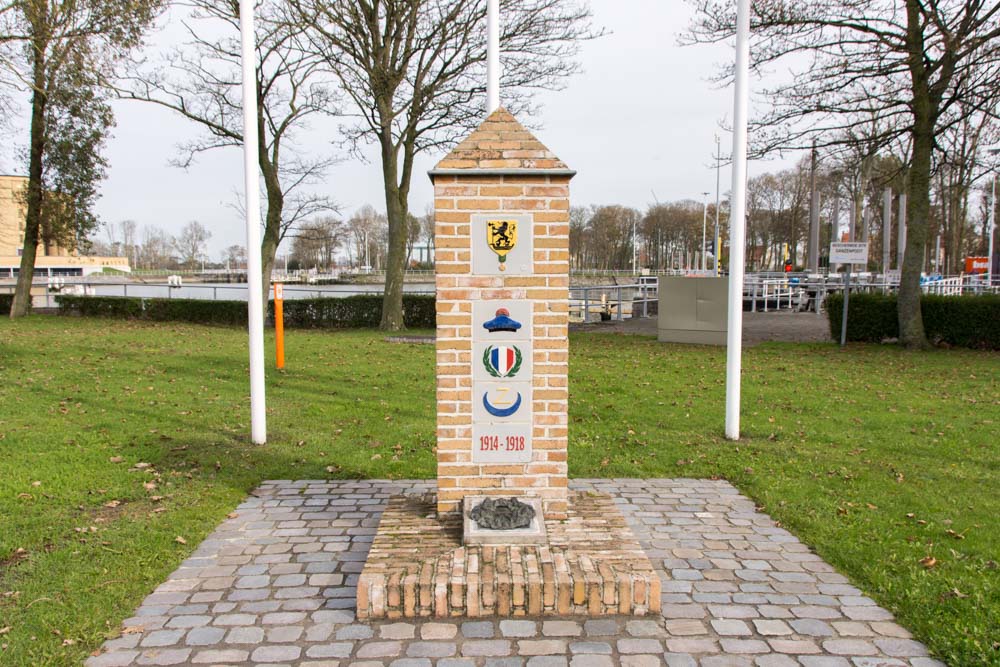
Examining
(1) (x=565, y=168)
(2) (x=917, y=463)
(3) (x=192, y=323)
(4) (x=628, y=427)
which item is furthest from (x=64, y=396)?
(3) (x=192, y=323)

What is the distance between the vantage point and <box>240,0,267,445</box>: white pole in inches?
263

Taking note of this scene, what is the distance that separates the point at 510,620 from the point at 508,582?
0.58 feet

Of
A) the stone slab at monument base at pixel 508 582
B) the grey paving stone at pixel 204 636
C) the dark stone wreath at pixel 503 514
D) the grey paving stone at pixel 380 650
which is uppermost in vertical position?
the dark stone wreath at pixel 503 514

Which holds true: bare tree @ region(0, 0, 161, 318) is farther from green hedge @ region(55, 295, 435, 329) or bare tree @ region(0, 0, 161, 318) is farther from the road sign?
the road sign

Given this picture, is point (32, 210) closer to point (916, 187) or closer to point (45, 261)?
point (916, 187)

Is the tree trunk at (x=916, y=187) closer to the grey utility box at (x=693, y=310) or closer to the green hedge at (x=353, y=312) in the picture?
the grey utility box at (x=693, y=310)

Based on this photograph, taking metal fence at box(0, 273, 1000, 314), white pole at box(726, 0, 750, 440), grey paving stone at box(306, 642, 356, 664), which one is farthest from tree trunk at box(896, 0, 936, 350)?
grey paving stone at box(306, 642, 356, 664)

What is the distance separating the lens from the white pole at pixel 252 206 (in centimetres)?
668

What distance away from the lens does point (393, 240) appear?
811 inches

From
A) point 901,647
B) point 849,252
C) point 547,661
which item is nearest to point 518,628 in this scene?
point 547,661

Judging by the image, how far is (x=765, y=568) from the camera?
13.6 ft

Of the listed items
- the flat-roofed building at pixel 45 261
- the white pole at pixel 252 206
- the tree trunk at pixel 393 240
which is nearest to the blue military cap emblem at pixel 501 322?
the white pole at pixel 252 206

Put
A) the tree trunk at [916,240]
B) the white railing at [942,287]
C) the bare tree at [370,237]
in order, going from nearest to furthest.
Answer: the tree trunk at [916,240], the white railing at [942,287], the bare tree at [370,237]

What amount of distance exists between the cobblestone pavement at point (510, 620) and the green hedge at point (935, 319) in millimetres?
13679
